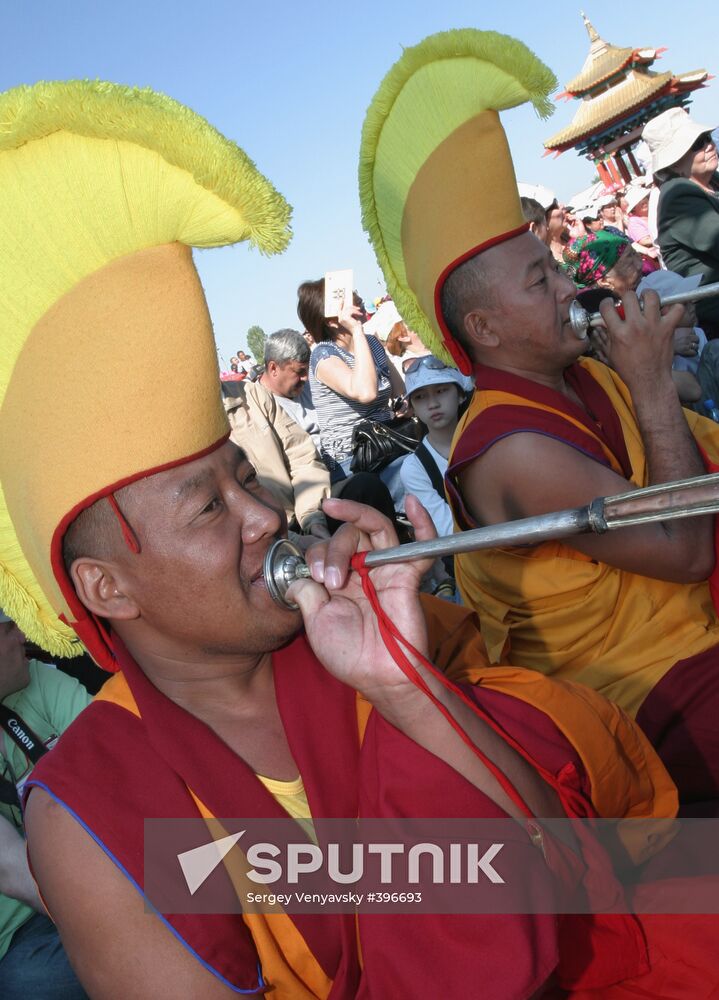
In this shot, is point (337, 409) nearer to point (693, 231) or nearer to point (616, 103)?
point (693, 231)

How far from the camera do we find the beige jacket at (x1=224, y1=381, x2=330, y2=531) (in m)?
5.05

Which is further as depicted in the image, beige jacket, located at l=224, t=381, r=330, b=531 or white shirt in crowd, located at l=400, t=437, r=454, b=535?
beige jacket, located at l=224, t=381, r=330, b=531

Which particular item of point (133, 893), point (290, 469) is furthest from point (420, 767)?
point (290, 469)

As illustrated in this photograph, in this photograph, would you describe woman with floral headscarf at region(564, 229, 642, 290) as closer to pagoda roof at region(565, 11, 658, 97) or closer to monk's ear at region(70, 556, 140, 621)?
monk's ear at region(70, 556, 140, 621)

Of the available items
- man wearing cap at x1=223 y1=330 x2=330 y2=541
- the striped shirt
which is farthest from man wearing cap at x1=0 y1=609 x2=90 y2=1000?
the striped shirt

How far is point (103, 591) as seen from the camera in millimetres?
1872

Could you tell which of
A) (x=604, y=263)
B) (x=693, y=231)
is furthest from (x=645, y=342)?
(x=693, y=231)

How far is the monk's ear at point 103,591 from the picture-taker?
1.85 meters

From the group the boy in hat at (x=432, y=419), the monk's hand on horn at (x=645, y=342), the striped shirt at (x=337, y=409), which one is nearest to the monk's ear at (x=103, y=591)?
the monk's hand on horn at (x=645, y=342)

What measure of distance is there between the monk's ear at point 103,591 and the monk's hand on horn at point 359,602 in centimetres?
38

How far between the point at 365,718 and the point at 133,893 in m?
0.59

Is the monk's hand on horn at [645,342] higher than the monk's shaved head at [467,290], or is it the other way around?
the monk's shaved head at [467,290]

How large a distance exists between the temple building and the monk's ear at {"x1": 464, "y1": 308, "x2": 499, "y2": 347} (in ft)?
97.2

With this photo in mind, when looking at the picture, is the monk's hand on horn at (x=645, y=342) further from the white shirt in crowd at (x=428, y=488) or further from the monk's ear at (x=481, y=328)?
the white shirt in crowd at (x=428, y=488)
